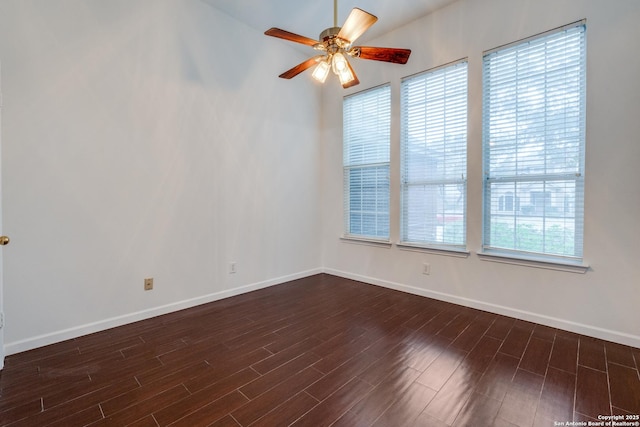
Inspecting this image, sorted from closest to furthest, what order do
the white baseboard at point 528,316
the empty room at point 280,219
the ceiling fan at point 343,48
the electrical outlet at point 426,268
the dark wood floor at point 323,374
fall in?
the dark wood floor at point 323,374
the empty room at point 280,219
the ceiling fan at point 343,48
the white baseboard at point 528,316
the electrical outlet at point 426,268

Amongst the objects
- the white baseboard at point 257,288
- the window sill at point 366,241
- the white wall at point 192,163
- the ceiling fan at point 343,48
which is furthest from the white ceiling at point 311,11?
the white baseboard at point 257,288

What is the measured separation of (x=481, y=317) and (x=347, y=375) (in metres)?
1.63

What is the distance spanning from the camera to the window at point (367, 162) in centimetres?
382

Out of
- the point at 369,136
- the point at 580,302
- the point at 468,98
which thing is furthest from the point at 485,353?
the point at 369,136

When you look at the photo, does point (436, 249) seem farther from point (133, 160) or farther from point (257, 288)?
point (133, 160)

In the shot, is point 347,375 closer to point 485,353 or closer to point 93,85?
point 485,353

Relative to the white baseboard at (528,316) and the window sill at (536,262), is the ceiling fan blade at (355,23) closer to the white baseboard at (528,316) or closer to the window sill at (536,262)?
the window sill at (536,262)

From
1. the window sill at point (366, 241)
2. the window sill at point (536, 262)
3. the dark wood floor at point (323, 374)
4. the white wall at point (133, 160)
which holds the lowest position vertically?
the dark wood floor at point (323, 374)

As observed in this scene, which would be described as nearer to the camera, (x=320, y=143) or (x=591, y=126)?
(x=591, y=126)

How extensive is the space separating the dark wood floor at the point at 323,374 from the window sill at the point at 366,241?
1105 millimetres

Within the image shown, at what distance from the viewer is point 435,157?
3.35 metres

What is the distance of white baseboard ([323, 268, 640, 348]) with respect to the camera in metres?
2.33

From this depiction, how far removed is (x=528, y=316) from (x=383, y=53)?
2.61 m

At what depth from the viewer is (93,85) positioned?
2447 mm
